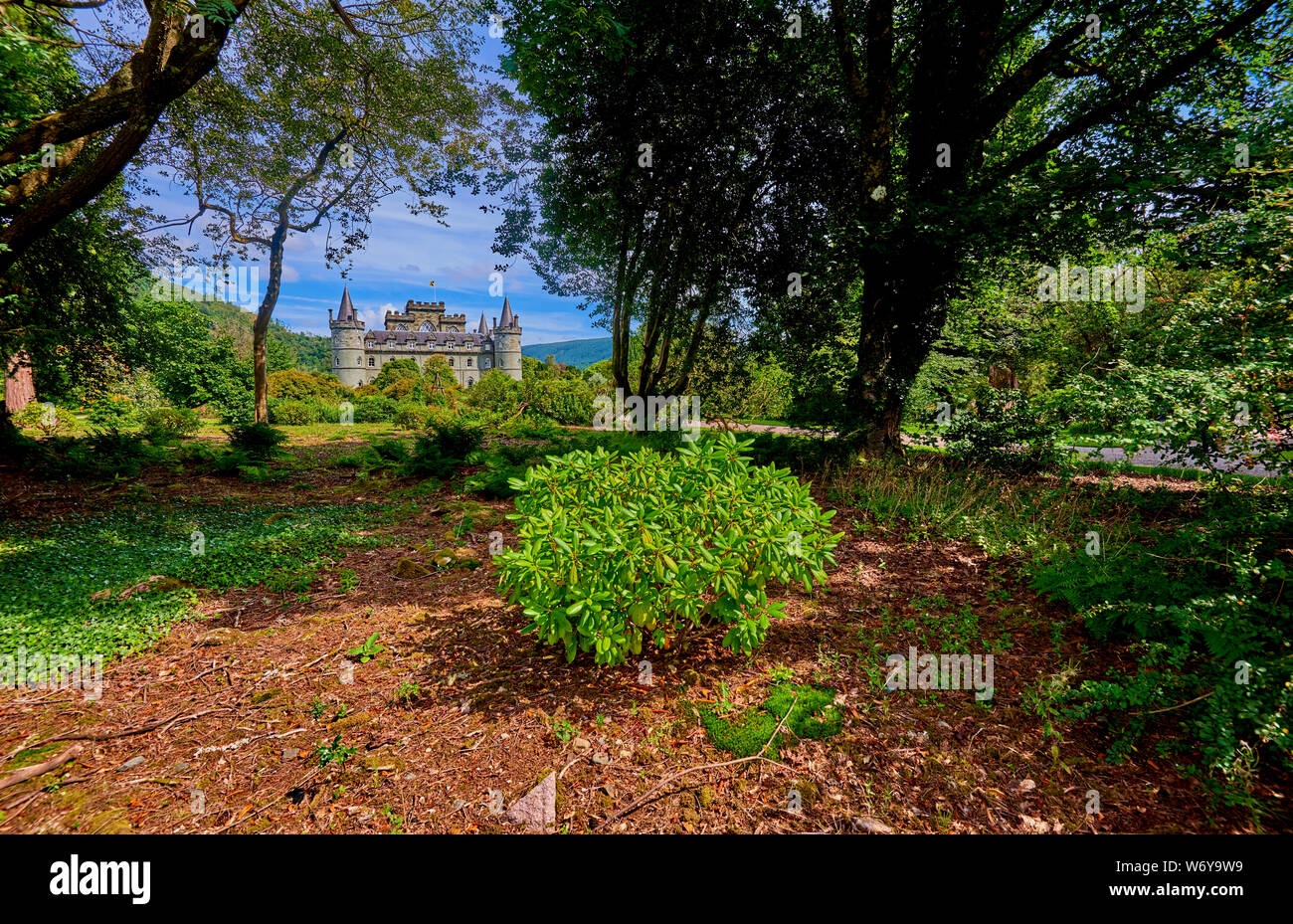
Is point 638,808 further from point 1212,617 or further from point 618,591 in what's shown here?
point 1212,617

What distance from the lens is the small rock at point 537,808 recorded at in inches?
82.7

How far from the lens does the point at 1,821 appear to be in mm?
1989

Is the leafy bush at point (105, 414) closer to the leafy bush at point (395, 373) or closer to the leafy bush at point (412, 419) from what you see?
the leafy bush at point (412, 419)

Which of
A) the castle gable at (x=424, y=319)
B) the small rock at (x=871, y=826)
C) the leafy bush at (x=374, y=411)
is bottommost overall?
the small rock at (x=871, y=826)

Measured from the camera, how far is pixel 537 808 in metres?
2.16

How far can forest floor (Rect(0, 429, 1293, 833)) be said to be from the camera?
2.14m

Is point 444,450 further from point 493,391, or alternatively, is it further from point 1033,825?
point 493,391

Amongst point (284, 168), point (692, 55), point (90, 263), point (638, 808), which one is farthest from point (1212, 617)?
point (284, 168)

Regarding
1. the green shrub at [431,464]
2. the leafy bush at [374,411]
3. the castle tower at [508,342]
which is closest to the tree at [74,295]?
the green shrub at [431,464]

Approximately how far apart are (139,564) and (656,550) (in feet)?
17.7

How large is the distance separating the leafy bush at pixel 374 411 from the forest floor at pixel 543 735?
20.6 meters

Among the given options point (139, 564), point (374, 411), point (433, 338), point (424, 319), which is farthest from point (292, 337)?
point (139, 564)

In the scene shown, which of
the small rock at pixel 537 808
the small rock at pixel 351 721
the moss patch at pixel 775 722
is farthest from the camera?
the small rock at pixel 351 721

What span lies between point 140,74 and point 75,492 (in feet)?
18.8
